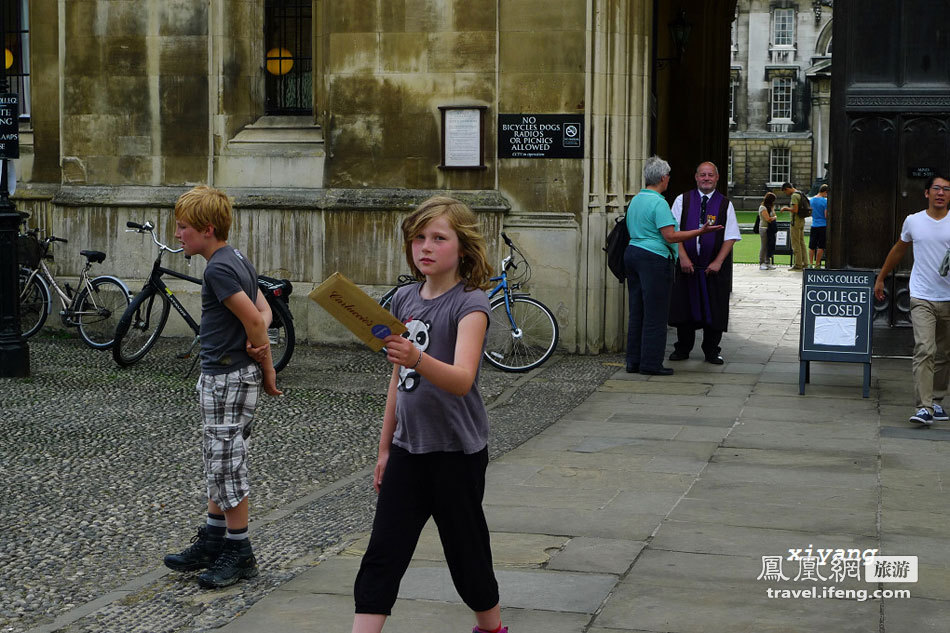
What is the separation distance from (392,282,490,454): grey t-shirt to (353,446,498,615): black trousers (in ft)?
0.18

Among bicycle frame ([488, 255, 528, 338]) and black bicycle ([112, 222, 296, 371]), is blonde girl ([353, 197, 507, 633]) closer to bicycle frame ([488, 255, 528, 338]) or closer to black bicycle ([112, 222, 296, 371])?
black bicycle ([112, 222, 296, 371])

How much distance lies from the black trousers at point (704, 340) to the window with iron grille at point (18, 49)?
7.91 metres

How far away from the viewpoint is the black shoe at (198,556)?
542 centimetres

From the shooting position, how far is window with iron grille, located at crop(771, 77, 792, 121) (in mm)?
74062

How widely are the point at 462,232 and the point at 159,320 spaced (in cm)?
799

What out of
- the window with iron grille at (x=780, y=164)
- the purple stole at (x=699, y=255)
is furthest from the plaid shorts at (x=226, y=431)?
the window with iron grille at (x=780, y=164)

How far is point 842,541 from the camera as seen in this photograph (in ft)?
19.5

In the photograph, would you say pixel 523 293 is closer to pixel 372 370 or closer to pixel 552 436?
pixel 372 370

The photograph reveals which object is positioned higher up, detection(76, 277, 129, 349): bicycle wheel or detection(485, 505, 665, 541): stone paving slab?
detection(76, 277, 129, 349): bicycle wheel

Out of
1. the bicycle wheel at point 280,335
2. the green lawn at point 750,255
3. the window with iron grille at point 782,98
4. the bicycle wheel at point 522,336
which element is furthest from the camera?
the window with iron grille at point 782,98

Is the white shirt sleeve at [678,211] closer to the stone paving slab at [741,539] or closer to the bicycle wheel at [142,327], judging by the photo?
the bicycle wheel at [142,327]

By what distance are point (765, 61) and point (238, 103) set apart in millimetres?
64585

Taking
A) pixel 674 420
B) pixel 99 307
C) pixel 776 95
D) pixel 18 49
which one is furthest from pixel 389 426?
pixel 776 95

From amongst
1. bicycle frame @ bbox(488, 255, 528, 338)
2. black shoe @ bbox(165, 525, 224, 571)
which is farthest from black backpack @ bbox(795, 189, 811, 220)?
black shoe @ bbox(165, 525, 224, 571)
